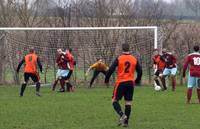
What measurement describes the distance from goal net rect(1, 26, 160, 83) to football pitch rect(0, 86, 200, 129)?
10031 millimetres

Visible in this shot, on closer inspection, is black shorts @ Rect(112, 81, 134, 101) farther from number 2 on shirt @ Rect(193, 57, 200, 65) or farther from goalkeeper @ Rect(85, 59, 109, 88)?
goalkeeper @ Rect(85, 59, 109, 88)

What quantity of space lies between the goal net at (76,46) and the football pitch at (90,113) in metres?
10.0

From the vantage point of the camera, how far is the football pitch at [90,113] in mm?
13906

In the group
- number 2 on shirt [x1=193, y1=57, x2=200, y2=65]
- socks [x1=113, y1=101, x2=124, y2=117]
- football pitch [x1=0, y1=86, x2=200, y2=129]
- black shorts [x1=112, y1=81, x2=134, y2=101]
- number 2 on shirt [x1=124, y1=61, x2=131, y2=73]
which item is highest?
number 2 on shirt [x1=124, y1=61, x2=131, y2=73]

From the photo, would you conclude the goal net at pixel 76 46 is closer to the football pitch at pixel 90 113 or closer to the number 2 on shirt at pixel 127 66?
the football pitch at pixel 90 113

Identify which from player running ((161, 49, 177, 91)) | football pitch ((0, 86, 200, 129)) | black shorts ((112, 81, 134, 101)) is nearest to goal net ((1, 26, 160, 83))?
player running ((161, 49, 177, 91))

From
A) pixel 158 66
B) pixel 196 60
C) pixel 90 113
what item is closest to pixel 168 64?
pixel 158 66

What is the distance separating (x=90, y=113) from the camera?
54.6ft

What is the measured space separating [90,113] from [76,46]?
55.4ft

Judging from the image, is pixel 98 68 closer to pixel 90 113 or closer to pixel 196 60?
pixel 196 60

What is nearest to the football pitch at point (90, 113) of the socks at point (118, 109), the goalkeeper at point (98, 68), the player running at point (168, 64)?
the socks at point (118, 109)

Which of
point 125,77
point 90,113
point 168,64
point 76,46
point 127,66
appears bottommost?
point 90,113

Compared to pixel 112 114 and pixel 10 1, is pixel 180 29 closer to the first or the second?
pixel 10 1

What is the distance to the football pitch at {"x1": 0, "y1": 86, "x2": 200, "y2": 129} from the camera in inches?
547
